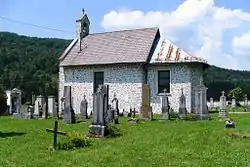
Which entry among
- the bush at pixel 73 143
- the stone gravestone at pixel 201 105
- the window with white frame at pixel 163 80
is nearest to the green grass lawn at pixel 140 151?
the bush at pixel 73 143

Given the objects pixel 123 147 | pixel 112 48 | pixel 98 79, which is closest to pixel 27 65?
pixel 98 79

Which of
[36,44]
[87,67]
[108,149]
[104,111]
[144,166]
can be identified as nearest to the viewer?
[144,166]

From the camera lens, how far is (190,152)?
11625 millimetres

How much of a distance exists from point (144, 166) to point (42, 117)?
21041 millimetres

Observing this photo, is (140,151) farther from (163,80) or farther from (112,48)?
(112,48)

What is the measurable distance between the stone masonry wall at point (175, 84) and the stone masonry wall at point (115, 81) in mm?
1123

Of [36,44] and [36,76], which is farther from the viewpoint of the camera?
[36,44]

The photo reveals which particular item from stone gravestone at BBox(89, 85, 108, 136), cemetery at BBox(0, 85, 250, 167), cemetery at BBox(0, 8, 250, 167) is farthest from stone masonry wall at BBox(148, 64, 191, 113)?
stone gravestone at BBox(89, 85, 108, 136)

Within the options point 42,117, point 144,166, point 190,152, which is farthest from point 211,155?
point 42,117

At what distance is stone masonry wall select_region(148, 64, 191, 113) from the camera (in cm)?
3347

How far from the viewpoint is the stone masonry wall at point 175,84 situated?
33.5 m

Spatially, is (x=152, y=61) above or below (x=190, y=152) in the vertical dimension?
above

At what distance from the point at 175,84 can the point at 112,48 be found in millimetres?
6521

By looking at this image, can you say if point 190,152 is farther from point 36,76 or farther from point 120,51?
point 36,76
